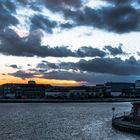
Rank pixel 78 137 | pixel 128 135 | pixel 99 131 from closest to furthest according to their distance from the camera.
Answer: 1. pixel 128 135
2. pixel 78 137
3. pixel 99 131

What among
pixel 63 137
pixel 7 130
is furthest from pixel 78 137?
pixel 7 130

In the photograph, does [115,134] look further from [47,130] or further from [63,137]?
[47,130]

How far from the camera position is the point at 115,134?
69375 mm

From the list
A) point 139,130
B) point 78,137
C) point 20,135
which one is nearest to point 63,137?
point 78,137

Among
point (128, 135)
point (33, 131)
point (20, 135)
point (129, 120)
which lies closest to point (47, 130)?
point (33, 131)

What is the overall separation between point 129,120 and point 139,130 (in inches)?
485

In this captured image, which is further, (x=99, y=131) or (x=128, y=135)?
(x=99, y=131)

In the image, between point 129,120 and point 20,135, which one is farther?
point 129,120

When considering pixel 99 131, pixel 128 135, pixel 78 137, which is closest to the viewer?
pixel 128 135

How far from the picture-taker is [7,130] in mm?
80062

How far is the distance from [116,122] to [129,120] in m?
2.15

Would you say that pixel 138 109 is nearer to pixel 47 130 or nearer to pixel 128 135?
pixel 128 135

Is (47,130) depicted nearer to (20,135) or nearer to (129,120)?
(20,135)

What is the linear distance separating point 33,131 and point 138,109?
1827cm
